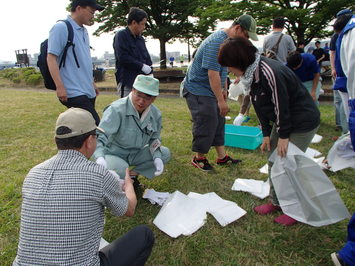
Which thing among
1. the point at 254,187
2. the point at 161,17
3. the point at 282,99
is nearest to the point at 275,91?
the point at 282,99

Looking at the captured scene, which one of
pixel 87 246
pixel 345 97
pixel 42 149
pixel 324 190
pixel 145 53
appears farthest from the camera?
pixel 42 149

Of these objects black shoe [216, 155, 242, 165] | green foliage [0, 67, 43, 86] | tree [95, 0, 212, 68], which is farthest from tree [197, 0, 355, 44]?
green foliage [0, 67, 43, 86]

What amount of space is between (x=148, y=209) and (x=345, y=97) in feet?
6.37

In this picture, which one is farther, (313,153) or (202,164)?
(313,153)

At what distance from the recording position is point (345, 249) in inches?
56.7

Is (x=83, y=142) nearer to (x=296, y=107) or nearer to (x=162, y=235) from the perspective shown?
(x=162, y=235)

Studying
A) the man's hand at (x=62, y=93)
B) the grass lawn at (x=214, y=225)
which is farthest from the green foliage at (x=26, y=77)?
the man's hand at (x=62, y=93)

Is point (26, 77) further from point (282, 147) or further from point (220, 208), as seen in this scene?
point (282, 147)

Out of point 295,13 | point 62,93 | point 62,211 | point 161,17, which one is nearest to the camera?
point 62,211

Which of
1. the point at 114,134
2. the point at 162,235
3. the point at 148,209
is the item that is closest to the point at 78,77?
the point at 114,134

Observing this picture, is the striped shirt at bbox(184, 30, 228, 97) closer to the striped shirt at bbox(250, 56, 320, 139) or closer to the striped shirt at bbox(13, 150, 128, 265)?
the striped shirt at bbox(250, 56, 320, 139)

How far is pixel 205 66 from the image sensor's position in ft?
8.23

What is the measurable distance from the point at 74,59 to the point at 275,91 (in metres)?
1.79

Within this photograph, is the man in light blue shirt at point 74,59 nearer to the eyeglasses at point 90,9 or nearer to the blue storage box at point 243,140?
the eyeglasses at point 90,9
